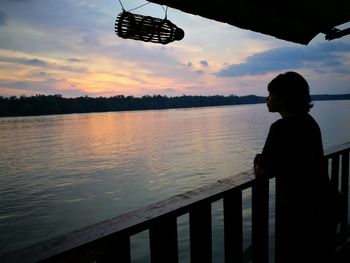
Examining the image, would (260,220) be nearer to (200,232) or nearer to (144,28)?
(200,232)

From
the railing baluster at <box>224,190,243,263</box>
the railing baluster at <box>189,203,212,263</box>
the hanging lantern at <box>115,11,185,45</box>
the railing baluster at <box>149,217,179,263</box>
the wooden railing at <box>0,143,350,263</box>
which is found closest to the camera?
the wooden railing at <box>0,143,350,263</box>

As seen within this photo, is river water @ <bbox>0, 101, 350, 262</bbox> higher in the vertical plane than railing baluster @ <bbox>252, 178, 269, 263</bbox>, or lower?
lower

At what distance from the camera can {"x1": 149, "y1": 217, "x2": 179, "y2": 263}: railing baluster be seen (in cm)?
136

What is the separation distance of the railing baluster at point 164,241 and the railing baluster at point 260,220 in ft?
2.47

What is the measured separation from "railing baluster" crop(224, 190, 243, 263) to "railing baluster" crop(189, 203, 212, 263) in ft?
0.63

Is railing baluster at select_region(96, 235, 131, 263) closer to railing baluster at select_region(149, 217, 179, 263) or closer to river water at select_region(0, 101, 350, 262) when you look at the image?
railing baluster at select_region(149, 217, 179, 263)

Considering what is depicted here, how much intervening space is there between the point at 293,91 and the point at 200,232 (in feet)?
3.51

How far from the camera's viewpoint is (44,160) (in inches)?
1073

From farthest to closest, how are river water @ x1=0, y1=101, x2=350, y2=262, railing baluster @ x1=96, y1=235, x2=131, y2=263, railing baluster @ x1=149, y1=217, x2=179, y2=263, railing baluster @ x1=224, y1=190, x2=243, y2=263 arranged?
river water @ x1=0, y1=101, x2=350, y2=262 < railing baluster @ x1=224, y1=190, x2=243, y2=263 < railing baluster @ x1=149, y1=217, x2=179, y2=263 < railing baluster @ x1=96, y1=235, x2=131, y2=263

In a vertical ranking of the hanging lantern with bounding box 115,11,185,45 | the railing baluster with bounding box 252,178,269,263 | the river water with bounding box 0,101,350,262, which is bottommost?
the river water with bounding box 0,101,350,262

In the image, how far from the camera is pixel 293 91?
1.89 metres

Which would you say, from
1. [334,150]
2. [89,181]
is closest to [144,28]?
[334,150]

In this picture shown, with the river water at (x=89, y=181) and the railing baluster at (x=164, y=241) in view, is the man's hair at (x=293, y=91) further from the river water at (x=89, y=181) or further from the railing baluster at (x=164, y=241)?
the river water at (x=89, y=181)

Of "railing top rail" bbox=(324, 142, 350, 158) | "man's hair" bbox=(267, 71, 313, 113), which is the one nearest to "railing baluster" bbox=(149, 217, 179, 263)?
"man's hair" bbox=(267, 71, 313, 113)
